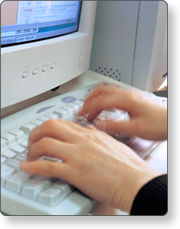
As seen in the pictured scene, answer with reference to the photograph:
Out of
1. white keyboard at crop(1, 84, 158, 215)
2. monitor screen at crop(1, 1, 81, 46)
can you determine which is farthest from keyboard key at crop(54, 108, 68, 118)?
monitor screen at crop(1, 1, 81, 46)

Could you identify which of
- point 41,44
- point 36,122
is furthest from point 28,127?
point 41,44

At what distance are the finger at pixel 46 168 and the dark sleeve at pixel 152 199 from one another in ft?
0.26

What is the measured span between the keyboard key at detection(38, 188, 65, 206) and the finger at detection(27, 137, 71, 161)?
37mm

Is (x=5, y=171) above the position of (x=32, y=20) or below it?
below

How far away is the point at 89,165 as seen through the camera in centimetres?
36

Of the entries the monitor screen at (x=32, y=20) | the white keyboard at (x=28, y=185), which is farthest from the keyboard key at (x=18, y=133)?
the monitor screen at (x=32, y=20)

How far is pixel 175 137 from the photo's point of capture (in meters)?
0.44

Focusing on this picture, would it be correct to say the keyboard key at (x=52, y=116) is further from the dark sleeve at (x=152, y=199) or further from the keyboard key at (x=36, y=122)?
the dark sleeve at (x=152, y=199)

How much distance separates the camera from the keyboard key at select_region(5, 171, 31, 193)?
13.3 inches

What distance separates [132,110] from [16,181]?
183 millimetres

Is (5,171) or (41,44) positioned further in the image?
(41,44)

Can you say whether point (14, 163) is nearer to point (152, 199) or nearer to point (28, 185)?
point (28, 185)

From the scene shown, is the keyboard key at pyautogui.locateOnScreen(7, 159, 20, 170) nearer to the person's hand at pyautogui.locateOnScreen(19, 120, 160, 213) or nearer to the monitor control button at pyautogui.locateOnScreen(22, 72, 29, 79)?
the person's hand at pyautogui.locateOnScreen(19, 120, 160, 213)

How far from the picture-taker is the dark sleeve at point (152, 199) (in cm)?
35
